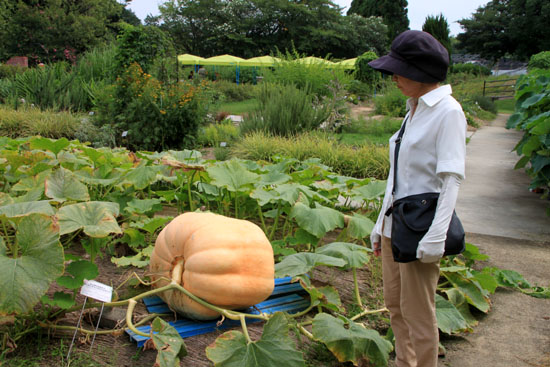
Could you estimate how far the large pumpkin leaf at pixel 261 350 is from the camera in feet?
6.36

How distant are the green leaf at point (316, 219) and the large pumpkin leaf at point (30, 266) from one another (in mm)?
1422

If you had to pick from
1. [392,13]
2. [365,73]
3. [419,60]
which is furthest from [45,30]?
[392,13]

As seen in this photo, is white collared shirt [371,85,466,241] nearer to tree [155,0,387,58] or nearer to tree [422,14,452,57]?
tree [422,14,452,57]

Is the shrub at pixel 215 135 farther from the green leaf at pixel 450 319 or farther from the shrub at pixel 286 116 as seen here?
the green leaf at pixel 450 319

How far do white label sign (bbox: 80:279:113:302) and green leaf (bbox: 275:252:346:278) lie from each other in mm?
799

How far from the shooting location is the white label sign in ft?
6.86

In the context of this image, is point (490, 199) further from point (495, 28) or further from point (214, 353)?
point (495, 28)

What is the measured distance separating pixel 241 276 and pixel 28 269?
968mm

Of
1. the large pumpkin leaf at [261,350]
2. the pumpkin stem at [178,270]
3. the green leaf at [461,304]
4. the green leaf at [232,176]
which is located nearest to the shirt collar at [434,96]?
the large pumpkin leaf at [261,350]

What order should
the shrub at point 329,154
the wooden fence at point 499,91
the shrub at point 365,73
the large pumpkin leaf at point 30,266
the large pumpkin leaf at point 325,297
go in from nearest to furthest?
the large pumpkin leaf at point 30,266, the large pumpkin leaf at point 325,297, the shrub at point 329,154, the shrub at point 365,73, the wooden fence at point 499,91

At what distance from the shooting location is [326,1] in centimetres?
4759

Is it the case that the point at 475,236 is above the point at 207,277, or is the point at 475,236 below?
below

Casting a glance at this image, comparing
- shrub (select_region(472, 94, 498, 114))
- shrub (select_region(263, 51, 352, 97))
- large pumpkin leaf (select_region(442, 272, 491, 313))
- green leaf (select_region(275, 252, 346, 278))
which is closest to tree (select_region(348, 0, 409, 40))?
shrub (select_region(472, 94, 498, 114))

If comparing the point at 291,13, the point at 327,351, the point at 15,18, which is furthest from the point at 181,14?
the point at 327,351
